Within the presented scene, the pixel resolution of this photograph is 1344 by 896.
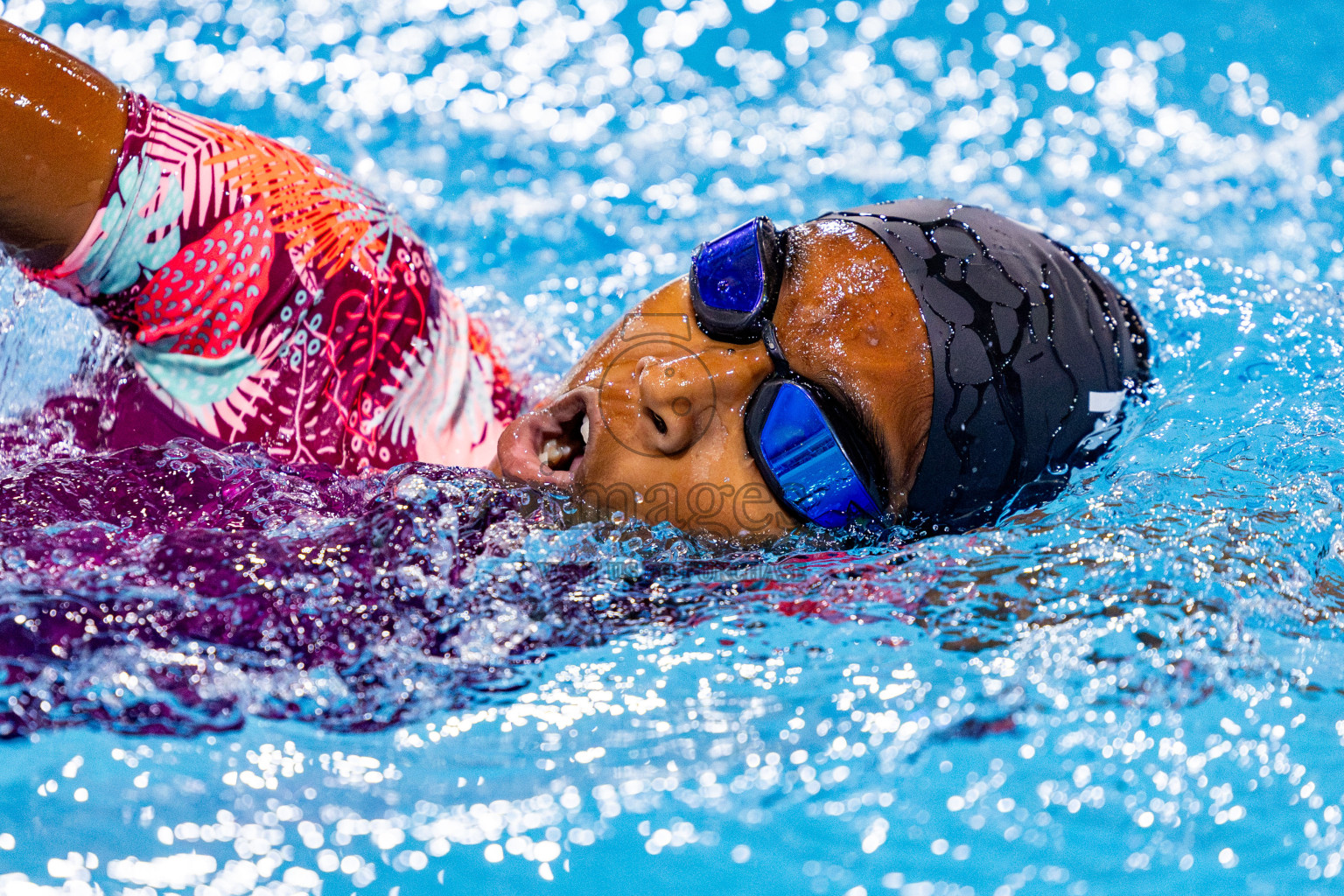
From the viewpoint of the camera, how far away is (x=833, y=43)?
161 inches

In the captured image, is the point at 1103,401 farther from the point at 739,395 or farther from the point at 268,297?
the point at 268,297

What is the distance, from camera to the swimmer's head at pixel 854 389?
5.34 ft

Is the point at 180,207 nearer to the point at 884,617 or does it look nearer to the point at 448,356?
the point at 448,356

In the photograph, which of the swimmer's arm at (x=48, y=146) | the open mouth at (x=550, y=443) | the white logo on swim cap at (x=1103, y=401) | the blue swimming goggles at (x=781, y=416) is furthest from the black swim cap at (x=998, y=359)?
the swimmer's arm at (x=48, y=146)

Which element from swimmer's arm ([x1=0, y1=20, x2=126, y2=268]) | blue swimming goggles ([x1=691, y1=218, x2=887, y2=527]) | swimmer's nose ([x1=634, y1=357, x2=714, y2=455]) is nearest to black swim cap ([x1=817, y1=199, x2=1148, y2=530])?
blue swimming goggles ([x1=691, y1=218, x2=887, y2=527])

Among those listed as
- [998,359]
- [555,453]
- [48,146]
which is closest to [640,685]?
[555,453]

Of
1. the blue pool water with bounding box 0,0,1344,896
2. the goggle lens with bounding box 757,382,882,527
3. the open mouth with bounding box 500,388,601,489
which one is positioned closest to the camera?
the blue pool water with bounding box 0,0,1344,896

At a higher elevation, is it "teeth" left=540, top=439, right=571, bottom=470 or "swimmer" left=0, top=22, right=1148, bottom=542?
"swimmer" left=0, top=22, right=1148, bottom=542

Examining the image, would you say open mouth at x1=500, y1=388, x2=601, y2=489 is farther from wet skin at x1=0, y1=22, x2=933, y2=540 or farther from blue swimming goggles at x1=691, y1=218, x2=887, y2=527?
blue swimming goggles at x1=691, y1=218, x2=887, y2=527

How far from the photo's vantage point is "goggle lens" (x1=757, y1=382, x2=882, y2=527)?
161 centimetres

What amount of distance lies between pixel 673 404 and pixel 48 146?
0.96 meters

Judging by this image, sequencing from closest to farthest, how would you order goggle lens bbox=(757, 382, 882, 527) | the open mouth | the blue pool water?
the blue pool water < goggle lens bbox=(757, 382, 882, 527) < the open mouth

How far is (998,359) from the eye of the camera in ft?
5.45

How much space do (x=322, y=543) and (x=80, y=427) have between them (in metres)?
0.63
